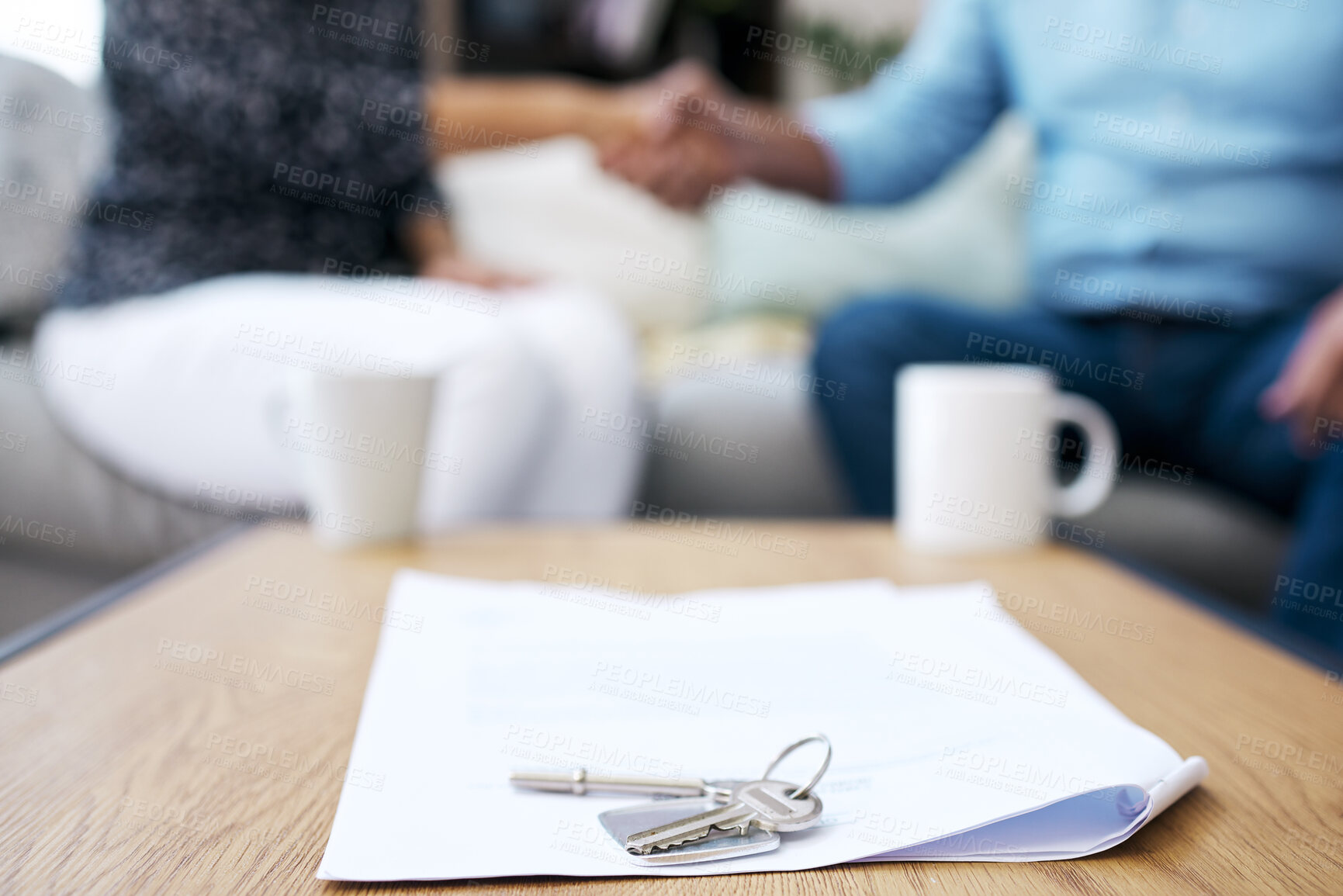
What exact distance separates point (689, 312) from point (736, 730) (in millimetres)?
1542

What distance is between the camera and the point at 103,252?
1.12 metres

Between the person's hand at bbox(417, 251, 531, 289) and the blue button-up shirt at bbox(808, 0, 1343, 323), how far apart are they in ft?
1.59

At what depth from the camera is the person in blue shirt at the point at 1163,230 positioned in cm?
109

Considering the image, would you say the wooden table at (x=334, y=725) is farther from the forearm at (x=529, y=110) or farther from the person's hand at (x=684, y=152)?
the forearm at (x=529, y=110)

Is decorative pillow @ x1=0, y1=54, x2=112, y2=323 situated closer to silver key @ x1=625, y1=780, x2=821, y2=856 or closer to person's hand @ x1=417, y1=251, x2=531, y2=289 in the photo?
person's hand @ x1=417, y1=251, x2=531, y2=289

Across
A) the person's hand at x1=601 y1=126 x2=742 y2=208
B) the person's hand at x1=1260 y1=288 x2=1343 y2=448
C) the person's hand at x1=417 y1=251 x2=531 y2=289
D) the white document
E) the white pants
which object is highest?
the person's hand at x1=601 y1=126 x2=742 y2=208

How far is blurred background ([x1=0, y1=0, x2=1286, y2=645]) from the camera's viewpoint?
1119 millimetres

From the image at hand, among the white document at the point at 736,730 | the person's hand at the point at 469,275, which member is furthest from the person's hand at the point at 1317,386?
the person's hand at the point at 469,275

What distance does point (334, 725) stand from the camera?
14.3 inches

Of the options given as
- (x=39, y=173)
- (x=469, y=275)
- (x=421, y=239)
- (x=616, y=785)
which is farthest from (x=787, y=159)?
(x=616, y=785)

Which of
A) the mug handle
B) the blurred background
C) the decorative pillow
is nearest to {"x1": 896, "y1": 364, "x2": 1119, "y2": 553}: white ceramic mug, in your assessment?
the mug handle

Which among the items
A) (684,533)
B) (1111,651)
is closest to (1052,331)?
(684,533)

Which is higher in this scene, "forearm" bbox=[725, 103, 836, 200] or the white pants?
"forearm" bbox=[725, 103, 836, 200]

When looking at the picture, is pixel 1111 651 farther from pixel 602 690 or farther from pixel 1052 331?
pixel 1052 331
